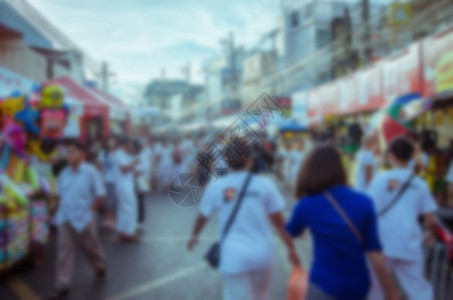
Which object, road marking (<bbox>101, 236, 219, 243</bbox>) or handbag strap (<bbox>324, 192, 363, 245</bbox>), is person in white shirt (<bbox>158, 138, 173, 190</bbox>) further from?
handbag strap (<bbox>324, 192, 363, 245</bbox>)

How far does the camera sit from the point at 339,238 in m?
2.61

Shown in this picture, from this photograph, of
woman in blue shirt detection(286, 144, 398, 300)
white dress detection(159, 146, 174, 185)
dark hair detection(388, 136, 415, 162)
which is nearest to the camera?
woman in blue shirt detection(286, 144, 398, 300)

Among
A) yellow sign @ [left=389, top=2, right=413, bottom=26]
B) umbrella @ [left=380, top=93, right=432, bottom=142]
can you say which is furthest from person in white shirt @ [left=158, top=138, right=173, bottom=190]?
yellow sign @ [left=389, top=2, right=413, bottom=26]

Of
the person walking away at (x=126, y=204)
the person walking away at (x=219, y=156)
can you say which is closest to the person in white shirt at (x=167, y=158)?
the person walking away at (x=126, y=204)

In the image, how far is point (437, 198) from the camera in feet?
27.8

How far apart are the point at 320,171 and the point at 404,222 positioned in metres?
1.28

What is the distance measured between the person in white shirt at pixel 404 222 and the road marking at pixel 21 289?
12.8 feet

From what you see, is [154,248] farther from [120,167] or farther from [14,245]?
[14,245]

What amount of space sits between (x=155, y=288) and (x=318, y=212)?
3.11m

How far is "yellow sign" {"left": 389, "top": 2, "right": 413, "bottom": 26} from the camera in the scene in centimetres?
1248

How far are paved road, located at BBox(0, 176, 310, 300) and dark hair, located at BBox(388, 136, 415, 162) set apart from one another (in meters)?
2.11

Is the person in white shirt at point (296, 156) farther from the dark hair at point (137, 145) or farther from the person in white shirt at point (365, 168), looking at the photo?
the dark hair at point (137, 145)

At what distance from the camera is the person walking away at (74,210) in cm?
495

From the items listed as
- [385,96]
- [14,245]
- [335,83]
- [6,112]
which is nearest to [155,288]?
[14,245]
